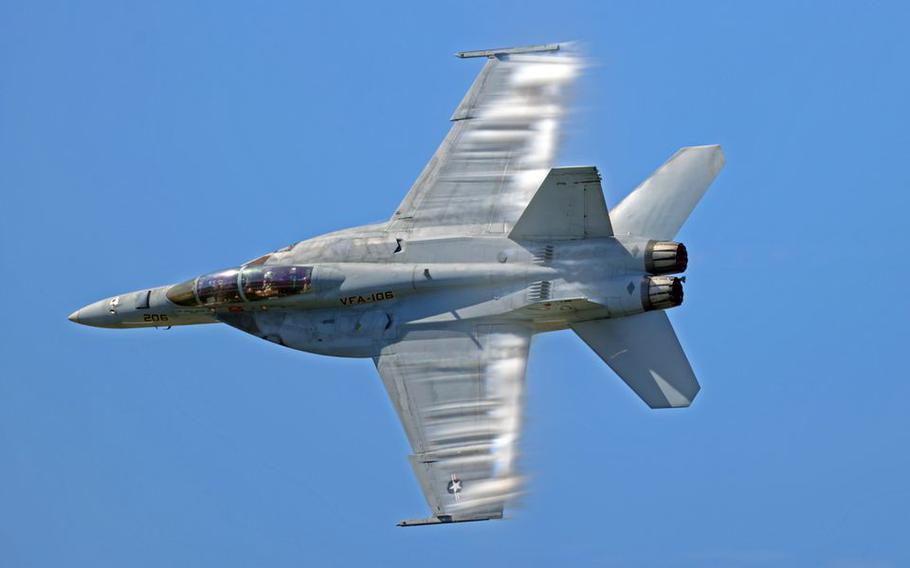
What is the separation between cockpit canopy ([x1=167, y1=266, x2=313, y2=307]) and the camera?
104 ft

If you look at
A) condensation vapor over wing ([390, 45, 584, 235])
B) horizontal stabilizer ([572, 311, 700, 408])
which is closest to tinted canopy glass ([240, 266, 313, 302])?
condensation vapor over wing ([390, 45, 584, 235])

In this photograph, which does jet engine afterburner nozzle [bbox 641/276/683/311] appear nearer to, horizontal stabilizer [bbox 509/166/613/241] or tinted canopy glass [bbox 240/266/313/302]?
horizontal stabilizer [bbox 509/166/613/241]

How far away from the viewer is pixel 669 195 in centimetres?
3086

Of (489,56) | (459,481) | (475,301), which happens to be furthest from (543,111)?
(459,481)

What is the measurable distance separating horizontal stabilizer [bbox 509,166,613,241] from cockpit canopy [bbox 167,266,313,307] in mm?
3758

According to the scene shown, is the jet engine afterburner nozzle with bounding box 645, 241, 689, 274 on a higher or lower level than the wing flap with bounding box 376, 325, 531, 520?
higher

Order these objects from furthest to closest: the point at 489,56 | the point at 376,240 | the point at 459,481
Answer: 1. the point at 489,56
2. the point at 376,240
3. the point at 459,481

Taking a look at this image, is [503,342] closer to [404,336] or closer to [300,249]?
[404,336]

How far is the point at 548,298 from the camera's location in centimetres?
3012

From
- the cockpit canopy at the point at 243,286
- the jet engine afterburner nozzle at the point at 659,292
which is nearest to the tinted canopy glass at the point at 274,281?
the cockpit canopy at the point at 243,286

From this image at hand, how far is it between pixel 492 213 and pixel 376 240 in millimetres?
1802

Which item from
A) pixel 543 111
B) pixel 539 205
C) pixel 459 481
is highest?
pixel 543 111

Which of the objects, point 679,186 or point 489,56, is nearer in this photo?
point 679,186

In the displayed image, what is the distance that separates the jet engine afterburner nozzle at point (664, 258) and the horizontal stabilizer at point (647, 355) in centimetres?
66
